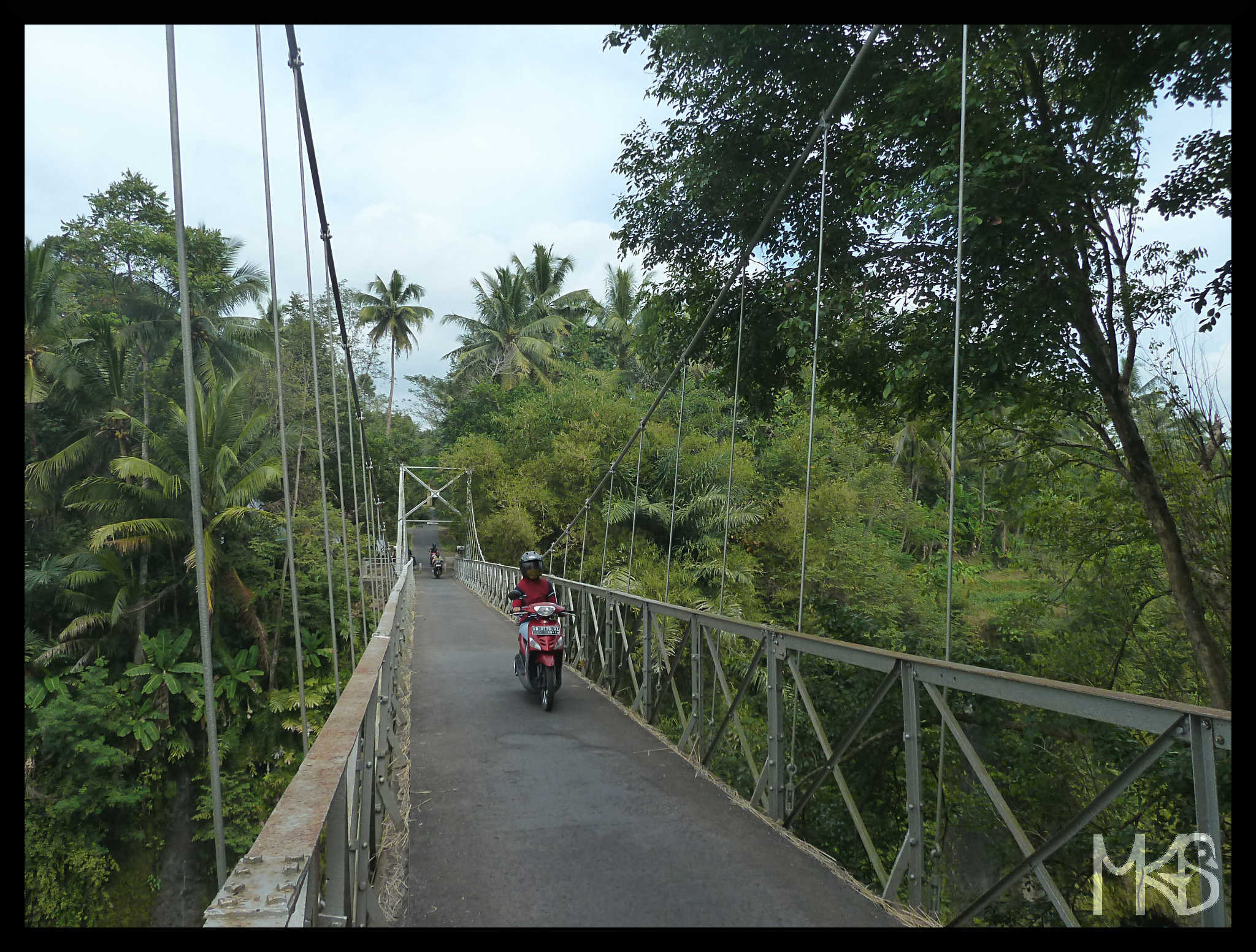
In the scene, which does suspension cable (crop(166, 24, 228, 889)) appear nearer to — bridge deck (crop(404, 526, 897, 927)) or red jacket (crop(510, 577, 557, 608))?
bridge deck (crop(404, 526, 897, 927))

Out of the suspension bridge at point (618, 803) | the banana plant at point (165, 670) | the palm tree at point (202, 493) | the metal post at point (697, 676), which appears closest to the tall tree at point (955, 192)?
the suspension bridge at point (618, 803)

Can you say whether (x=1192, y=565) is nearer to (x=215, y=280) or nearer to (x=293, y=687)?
(x=293, y=687)

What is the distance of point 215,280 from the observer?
20.6 meters

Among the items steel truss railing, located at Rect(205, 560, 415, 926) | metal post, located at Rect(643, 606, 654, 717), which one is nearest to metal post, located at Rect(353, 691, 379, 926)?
steel truss railing, located at Rect(205, 560, 415, 926)

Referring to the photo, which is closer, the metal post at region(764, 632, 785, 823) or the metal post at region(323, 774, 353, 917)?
the metal post at region(323, 774, 353, 917)

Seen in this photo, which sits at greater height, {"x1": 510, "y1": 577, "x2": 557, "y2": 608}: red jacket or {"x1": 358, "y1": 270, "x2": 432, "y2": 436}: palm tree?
{"x1": 358, "y1": 270, "x2": 432, "y2": 436}: palm tree

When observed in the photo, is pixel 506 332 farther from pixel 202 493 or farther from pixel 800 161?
pixel 800 161

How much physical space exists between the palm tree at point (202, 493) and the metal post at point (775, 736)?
41.7ft

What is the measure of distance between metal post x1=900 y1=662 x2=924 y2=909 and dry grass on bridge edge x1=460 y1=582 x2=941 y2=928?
0.07 m

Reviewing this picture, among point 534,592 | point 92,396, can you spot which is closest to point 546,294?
point 92,396

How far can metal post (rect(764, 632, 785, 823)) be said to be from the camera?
344 cm

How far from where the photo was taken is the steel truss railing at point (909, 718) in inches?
67.9

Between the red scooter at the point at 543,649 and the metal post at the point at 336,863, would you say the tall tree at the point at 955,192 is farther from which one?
the metal post at the point at 336,863
